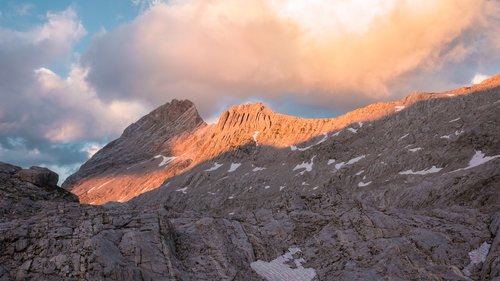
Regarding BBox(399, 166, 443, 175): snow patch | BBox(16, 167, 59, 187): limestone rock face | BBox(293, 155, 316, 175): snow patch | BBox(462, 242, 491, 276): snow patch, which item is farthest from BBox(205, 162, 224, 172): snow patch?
BBox(462, 242, 491, 276): snow patch

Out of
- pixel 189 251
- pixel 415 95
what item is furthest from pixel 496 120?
pixel 189 251

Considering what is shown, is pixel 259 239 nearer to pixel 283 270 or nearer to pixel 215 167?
pixel 283 270

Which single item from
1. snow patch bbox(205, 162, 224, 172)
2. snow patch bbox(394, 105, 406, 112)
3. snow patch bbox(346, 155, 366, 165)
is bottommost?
snow patch bbox(346, 155, 366, 165)

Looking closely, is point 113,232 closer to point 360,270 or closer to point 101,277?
point 101,277

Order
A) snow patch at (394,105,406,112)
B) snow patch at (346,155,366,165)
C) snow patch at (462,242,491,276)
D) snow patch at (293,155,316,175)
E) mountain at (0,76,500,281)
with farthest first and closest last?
snow patch at (394,105,406,112), snow patch at (293,155,316,175), snow patch at (346,155,366,165), snow patch at (462,242,491,276), mountain at (0,76,500,281)

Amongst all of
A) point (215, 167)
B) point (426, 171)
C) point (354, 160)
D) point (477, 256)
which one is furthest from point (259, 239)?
point (215, 167)

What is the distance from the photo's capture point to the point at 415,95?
161 meters

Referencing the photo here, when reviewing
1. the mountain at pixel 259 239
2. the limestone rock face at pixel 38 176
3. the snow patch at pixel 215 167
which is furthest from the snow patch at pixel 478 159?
the snow patch at pixel 215 167

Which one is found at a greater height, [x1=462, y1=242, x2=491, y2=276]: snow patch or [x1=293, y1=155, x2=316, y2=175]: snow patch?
[x1=293, y1=155, x2=316, y2=175]: snow patch

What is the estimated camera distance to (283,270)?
3500 centimetres

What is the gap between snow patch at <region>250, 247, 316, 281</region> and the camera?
1330 inches

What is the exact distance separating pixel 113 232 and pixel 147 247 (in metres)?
2.78

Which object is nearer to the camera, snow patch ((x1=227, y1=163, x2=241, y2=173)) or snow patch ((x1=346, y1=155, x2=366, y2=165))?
snow patch ((x1=346, y1=155, x2=366, y2=165))

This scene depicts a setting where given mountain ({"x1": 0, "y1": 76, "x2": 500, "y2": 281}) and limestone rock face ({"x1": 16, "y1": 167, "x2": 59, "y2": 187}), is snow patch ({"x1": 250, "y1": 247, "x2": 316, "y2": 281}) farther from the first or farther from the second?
limestone rock face ({"x1": 16, "y1": 167, "x2": 59, "y2": 187})
